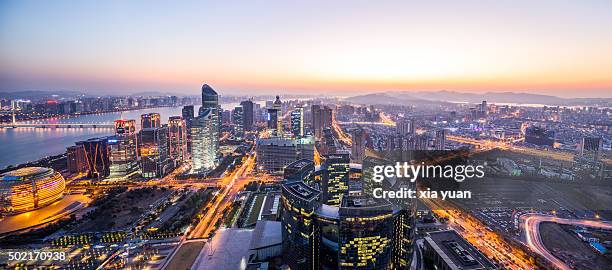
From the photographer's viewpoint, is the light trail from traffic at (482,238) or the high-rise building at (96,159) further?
the high-rise building at (96,159)

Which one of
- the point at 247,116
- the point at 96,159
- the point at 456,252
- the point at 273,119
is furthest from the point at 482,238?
the point at 247,116

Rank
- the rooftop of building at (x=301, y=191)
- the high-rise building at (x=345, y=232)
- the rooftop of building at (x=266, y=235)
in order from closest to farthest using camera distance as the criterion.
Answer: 1. the high-rise building at (x=345, y=232)
2. the rooftop of building at (x=301, y=191)
3. the rooftop of building at (x=266, y=235)

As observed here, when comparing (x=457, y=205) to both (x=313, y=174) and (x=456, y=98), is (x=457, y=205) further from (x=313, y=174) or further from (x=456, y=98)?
(x=456, y=98)

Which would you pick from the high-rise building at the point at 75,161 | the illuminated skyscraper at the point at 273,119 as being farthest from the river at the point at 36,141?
the illuminated skyscraper at the point at 273,119

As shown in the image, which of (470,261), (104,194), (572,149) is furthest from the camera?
(572,149)

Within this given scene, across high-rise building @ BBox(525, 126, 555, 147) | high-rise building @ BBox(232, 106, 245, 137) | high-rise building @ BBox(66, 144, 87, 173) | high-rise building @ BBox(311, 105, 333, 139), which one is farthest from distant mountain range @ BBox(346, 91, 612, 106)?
Answer: high-rise building @ BBox(66, 144, 87, 173)

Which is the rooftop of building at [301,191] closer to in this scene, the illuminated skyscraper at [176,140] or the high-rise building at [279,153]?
the high-rise building at [279,153]

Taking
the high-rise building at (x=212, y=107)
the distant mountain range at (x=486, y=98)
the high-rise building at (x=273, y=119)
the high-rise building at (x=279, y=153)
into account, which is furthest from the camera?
the distant mountain range at (x=486, y=98)

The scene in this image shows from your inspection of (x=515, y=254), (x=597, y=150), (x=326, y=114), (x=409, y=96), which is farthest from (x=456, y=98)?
(x=515, y=254)
